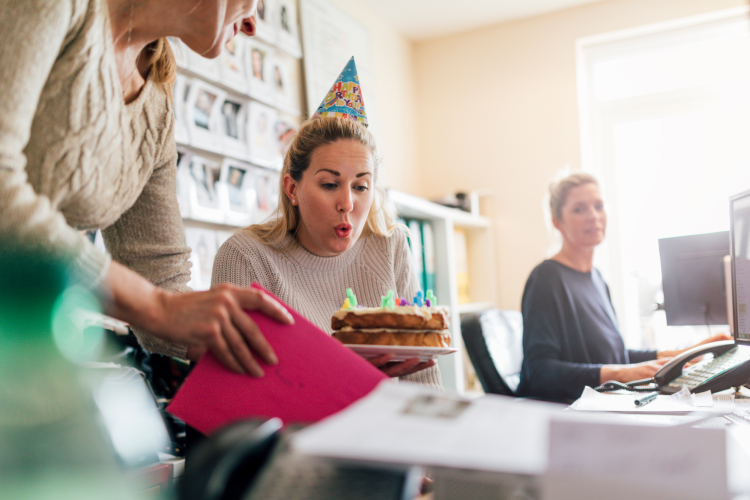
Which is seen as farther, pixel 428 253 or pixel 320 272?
pixel 428 253

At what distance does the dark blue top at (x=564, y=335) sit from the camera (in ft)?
5.87

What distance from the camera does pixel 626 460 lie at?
1.09ft

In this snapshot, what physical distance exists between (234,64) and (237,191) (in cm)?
51

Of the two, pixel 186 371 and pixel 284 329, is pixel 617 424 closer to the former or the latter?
pixel 284 329

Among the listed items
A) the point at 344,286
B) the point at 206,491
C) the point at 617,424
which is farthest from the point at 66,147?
the point at 344,286

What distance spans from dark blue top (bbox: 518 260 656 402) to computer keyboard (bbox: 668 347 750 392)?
0.32m

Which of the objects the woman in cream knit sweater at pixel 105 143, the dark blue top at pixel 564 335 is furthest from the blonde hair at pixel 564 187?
the woman in cream knit sweater at pixel 105 143

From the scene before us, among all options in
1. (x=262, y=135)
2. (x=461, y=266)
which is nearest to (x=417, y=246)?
(x=461, y=266)

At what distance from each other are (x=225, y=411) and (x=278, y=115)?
2.20m

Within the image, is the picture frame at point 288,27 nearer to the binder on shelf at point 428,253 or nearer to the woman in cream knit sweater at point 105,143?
the binder on shelf at point 428,253

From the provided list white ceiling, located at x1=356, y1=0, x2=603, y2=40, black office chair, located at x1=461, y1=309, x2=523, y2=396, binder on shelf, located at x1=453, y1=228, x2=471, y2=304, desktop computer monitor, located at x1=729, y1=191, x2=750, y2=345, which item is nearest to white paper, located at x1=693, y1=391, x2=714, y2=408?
desktop computer monitor, located at x1=729, y1=191, x2=750, y2=345

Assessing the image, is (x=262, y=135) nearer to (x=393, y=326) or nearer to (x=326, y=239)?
(x=326, y=239)

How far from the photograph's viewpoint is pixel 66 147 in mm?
638

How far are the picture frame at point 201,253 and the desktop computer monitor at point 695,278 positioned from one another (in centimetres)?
151
